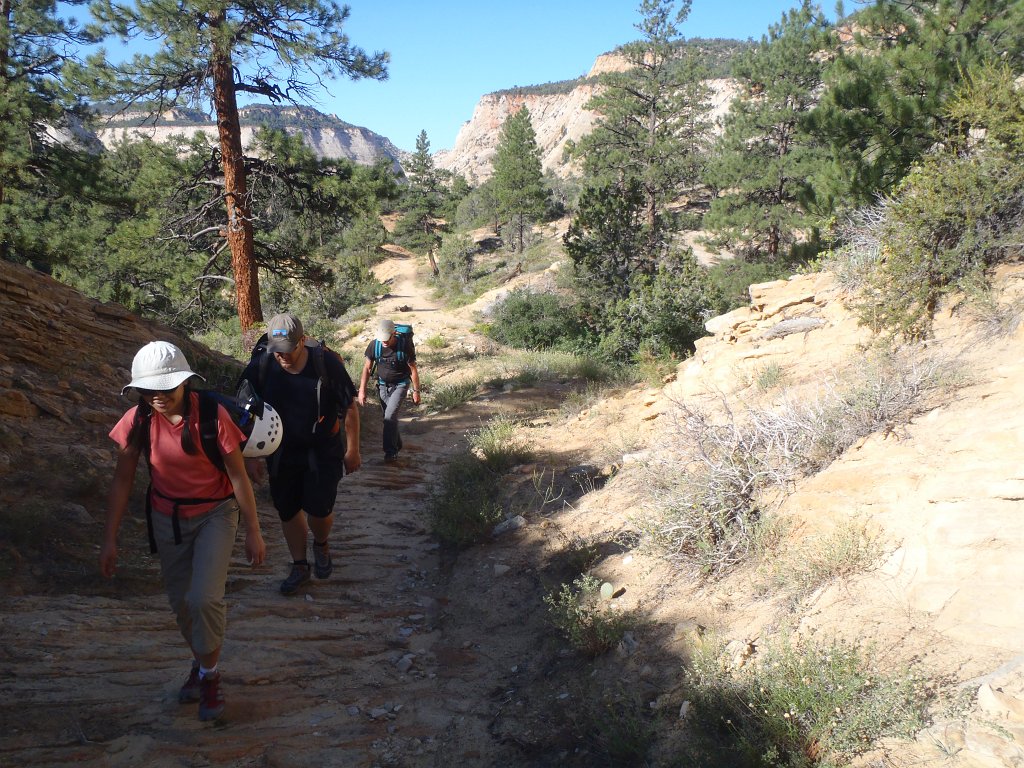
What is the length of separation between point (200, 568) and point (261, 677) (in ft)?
2.73

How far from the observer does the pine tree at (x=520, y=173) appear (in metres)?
39.4

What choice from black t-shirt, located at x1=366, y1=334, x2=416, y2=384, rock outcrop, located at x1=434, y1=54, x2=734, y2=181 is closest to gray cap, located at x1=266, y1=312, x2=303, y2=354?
black t-shirt, located at x1=366, y1=334, x2=416, y2=384

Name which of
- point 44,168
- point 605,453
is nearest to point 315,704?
point 605,453

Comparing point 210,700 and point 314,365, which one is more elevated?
point 314,365

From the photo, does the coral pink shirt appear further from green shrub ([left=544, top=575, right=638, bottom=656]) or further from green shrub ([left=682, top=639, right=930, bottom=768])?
green shrub ([left=682, top=639, right=930, bottom=768])

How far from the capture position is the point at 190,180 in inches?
424

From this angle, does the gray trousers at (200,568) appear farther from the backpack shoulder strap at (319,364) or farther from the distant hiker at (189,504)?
the backpack shoulder strap at (319,364)

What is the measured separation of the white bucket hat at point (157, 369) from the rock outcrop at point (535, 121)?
85354mm

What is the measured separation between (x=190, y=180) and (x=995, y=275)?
35.7 ft

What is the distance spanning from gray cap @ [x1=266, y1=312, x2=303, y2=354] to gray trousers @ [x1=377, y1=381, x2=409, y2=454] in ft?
10.5

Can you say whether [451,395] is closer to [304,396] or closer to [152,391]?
[304,396]

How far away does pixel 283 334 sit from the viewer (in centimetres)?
371

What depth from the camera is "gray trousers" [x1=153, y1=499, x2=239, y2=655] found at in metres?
2.79

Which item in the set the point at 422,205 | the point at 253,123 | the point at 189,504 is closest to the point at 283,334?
the point at 189,504
